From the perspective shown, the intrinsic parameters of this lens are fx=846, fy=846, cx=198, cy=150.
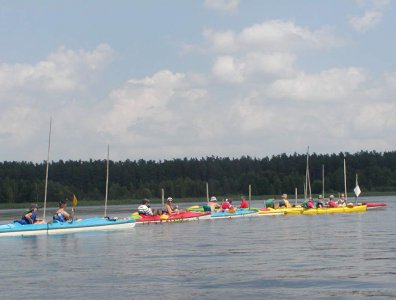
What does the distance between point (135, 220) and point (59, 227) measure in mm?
8126

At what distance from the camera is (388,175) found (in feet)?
546

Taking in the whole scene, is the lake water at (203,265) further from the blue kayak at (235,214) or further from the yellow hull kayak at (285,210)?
the yellow hull kayak at (285,210)

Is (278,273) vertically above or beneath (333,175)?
beneath

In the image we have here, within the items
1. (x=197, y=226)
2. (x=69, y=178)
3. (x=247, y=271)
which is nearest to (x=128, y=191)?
(x=69, y=178)

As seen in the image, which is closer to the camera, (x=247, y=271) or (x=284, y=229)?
(x=247, y=271)

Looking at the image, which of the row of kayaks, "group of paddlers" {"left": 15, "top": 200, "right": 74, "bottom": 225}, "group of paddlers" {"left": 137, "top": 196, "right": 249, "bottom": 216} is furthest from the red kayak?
"group of paddlers" {"left": 15, "top": 200, "right": 74, "bottom": 225}

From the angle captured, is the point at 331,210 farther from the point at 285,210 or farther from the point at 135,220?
the point at 135,220

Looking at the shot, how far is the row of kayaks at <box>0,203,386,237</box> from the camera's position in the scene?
37.2m

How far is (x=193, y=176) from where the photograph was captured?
180750 mm

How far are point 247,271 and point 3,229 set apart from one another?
17.1 meters

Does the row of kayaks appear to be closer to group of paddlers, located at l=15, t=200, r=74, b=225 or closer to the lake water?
group of paddlers, located at l=15, t=200, r=74, b=225

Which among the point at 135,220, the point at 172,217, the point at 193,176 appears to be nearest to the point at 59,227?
the point at 135,220

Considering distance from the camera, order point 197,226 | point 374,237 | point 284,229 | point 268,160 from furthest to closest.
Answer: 1. point 268,160
2. point 197,226
3. point 284,229
4. point 374,237

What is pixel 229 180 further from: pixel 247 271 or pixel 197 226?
pixel 247 271
